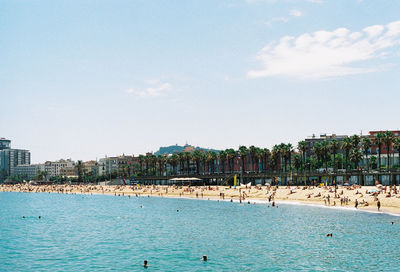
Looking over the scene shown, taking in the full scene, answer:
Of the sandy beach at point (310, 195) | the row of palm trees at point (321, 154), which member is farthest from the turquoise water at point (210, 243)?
the row of palm trees at point (321, 154)

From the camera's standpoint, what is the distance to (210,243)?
43719mm

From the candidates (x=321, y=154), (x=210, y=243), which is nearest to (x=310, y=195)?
(x=321, y=154)

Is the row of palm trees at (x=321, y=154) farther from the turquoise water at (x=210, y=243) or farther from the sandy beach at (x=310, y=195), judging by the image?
the turquoise water at (x=210, y=243)

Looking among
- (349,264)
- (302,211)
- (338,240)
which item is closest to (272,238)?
(338,240)

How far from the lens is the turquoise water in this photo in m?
34.4

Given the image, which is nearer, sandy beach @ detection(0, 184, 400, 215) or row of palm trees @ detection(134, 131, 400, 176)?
sandy beach @ detection(0, 184, 400, 215)

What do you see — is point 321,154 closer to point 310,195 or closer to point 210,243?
point 310,195

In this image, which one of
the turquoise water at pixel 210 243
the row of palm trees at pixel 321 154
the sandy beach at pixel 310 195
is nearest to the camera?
the turquoise water at pixel 210 243

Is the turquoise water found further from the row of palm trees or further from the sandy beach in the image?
the row of palm trees

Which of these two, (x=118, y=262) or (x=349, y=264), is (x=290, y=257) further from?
(x=118, y=262)

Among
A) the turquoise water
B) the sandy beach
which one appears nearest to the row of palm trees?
the sandy beach

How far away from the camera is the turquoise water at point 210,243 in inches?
1356

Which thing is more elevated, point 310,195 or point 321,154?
point 321,154

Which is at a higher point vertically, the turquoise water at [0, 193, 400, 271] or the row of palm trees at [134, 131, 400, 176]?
the row of palm trees at [134, 131, 400, 176]
